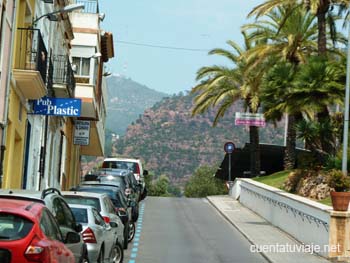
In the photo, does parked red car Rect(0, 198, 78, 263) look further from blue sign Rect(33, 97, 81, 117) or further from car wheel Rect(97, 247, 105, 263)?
blue sign Rect(33, 97, 81, 117)

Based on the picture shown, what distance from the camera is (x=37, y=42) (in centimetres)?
2238

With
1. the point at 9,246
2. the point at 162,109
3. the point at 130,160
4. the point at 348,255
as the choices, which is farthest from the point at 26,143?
the point at 162,109

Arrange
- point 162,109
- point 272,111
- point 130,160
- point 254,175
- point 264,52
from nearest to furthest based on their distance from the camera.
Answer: point 272,111, point 264,52, point 130,160, point 254,175, point 162,109

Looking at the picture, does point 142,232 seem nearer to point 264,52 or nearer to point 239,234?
point 239,234

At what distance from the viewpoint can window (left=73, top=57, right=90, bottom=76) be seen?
3763 centimetres

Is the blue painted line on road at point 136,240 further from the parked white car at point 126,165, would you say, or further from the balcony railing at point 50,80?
the parked white car at point 126,165

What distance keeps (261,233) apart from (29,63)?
33.3 ft

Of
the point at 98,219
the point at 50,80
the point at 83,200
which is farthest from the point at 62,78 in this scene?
the point at 98,219

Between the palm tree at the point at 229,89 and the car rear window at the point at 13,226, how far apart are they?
34636 mm

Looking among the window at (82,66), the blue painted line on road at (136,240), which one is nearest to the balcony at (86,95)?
the window at (82,66)

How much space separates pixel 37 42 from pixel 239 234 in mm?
9923

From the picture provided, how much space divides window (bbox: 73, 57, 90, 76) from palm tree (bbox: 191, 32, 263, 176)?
957cm

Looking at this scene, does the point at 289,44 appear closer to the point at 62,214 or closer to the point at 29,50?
the point at 29,50

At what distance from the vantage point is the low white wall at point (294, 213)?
20.7m
